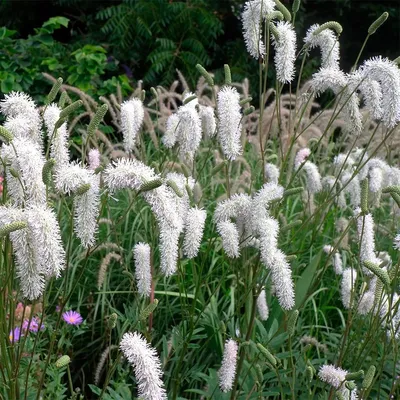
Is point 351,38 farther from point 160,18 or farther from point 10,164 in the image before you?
point 10,164

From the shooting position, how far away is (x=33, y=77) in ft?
23.0

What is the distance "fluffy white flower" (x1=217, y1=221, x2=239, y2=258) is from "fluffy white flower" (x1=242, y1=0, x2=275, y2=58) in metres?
0.69

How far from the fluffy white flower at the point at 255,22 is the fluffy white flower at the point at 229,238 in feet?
2.26

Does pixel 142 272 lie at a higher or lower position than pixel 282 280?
lower

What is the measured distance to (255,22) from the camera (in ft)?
8.00

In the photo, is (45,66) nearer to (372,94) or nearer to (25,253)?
(372,94)

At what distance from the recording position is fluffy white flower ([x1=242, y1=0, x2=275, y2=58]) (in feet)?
7.89

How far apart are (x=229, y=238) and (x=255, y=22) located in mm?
847

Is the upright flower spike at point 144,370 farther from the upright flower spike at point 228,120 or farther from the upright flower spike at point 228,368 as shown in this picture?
the upright flower spike at point 228,120

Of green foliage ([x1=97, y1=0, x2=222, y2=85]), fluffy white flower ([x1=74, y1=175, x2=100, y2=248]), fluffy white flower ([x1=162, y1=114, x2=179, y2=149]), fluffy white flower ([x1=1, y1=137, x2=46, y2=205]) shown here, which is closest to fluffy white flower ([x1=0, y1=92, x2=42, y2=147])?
fluffy white flower ([x1=1, y1=137, x2=46, y2=205])

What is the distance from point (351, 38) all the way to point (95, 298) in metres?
7.30

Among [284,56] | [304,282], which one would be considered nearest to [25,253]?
[284,56]

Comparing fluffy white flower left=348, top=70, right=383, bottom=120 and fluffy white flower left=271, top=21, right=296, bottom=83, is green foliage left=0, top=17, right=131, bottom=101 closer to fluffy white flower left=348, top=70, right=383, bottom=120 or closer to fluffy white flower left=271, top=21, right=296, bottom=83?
fluffy white flower left=271, top=21, right=296, bottom=83

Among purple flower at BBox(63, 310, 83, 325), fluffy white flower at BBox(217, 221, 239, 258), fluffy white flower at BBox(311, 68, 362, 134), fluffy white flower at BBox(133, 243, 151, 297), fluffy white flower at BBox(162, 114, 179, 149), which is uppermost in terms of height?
fluffy white flower at BBox(311, 68, 362, 134)
